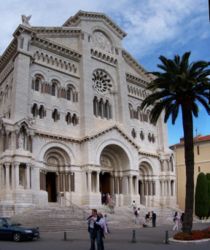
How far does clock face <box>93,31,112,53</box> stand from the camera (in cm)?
5038

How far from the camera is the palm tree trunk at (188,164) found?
23297 mm

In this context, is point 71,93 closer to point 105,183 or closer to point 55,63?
point 55,63

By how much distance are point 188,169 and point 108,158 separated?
2480 cm

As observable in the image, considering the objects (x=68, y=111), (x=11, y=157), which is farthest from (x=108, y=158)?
(x=11, y=157)

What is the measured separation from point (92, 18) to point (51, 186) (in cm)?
2114

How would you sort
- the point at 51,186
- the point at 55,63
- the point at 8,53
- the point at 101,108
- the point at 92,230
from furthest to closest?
the point at 101,108 < the point at 55,63 < the point at 51,186 < the point at 8,53 < the point at 92,230

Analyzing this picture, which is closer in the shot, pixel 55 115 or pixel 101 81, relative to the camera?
pixel 55 115

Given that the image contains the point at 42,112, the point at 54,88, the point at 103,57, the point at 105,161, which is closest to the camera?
the point at 42,112

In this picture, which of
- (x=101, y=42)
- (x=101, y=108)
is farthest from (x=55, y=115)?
(x=101, y=42)

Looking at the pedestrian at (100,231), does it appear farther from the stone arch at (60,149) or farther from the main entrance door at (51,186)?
the main entrance door at (51,186)

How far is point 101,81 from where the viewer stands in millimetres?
50000

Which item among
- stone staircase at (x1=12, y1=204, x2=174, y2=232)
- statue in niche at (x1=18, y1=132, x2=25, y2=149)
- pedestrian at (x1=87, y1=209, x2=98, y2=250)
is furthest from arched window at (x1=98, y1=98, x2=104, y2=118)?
pedestrian at (x1=87, y1=209, x2=98, y2=250)

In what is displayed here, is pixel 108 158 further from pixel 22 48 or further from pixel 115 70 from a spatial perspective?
pixel 22 48

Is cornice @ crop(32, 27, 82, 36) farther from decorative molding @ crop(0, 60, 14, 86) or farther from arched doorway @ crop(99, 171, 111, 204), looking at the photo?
arched doorway @ crop(99, 171, 111, 204)
